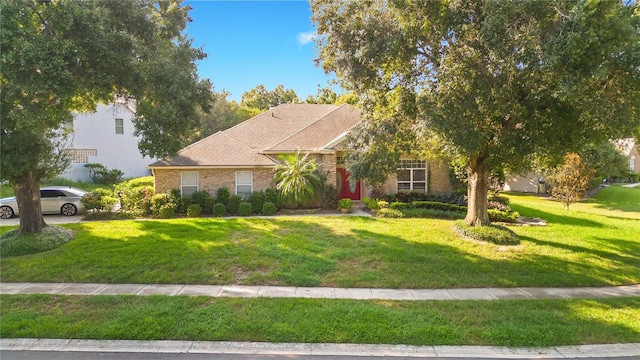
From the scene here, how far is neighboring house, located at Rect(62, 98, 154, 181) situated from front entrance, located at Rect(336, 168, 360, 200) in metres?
18.3

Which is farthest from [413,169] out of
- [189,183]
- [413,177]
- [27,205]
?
[27,205]

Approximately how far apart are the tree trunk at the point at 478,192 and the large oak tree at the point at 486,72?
0.14 m

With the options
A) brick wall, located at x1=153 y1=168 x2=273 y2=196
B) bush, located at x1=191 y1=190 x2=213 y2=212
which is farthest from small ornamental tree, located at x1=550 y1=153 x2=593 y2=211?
bush, located at x1=191 y1=190 x2=213 y2=212

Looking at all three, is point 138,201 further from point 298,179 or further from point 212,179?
point 298,179

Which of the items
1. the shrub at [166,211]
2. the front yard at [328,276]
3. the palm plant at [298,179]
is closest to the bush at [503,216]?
the front yard at [328,276]

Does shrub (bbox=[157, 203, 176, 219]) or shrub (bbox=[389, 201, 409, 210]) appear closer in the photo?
shrub (bbox=[157, 203, 176, 219])

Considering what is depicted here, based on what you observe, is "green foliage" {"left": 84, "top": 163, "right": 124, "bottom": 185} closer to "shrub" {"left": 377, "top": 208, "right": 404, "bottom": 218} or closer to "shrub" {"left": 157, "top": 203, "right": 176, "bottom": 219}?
"shrub" {"left": 157, "top": 203, "right": 176, "bottom": 219}

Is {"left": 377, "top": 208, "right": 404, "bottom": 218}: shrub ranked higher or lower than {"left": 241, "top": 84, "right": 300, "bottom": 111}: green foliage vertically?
lower

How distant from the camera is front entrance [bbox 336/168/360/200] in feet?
64.4

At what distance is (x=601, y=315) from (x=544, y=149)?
5.19 metres

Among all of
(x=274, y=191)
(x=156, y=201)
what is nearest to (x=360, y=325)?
(x=274, y=191)

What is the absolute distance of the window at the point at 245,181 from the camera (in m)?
18.1

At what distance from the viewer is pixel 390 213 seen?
15.9m

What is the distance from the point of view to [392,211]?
1602cm
